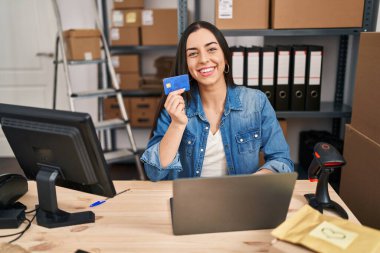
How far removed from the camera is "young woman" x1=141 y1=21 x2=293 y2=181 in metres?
1.39

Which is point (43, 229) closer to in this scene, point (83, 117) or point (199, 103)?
point (83, 117)

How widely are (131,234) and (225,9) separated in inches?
60.5

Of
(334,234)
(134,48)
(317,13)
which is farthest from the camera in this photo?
(134,48)

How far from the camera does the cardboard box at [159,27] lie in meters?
2.98

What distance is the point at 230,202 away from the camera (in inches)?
34.1

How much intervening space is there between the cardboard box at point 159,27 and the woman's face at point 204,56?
1696 mm

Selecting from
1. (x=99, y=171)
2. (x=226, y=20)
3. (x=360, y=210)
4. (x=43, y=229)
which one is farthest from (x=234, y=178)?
(x=226, y=20)

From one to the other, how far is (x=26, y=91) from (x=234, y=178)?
314 centimetres

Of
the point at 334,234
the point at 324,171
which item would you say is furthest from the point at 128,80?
the point at 334,234

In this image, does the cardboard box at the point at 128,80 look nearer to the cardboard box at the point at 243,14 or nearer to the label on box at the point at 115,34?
the label on box at the point at 115,34

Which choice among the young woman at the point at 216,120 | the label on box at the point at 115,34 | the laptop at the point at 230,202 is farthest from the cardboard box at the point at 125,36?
the laptop at the point at 230,202

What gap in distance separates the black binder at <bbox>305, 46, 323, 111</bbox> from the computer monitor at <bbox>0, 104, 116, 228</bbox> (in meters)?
1.61

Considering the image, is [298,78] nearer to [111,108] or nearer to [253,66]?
[253,66]

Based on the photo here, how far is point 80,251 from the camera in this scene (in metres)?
0.88
